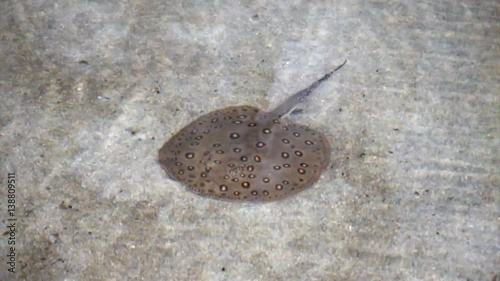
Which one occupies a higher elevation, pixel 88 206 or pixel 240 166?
pixel 240 166

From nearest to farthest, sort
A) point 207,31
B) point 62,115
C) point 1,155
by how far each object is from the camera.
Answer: point 1,155 → point 62,115 → point 207,31

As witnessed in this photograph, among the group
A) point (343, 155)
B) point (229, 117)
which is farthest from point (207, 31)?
point (343, 155)

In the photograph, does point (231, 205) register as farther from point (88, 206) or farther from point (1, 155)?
point (1, 155)

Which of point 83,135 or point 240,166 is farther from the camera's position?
point 83,135

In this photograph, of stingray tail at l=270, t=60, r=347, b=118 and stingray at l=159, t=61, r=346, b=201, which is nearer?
stingray at l=159, t=61, r=346, b=201

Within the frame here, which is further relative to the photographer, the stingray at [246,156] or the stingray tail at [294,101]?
the stingray tail at [294,101]

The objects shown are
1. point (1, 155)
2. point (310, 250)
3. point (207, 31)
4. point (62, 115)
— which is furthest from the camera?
point (207, 31)

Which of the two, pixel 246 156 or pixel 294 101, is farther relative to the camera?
pixel 294 101
